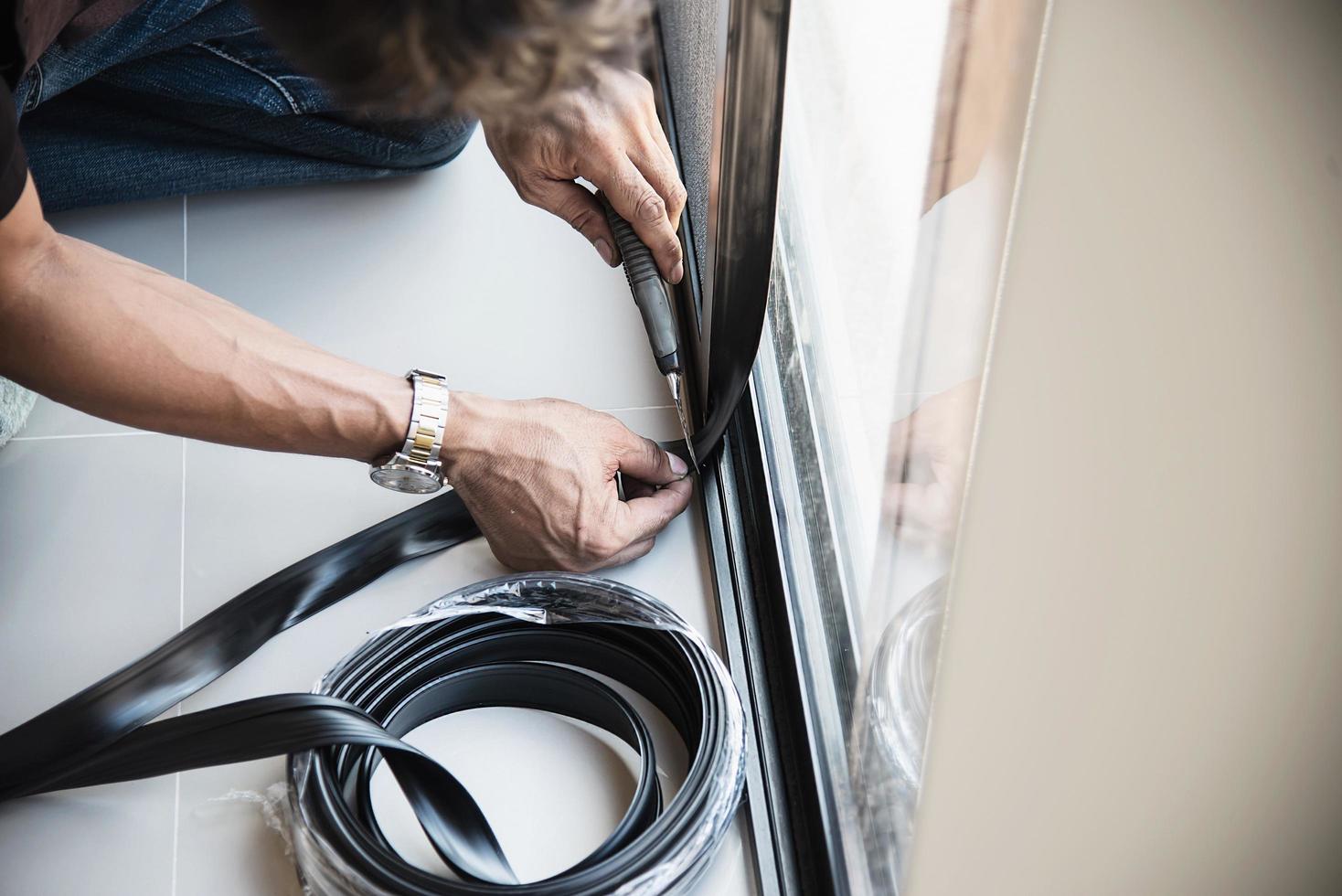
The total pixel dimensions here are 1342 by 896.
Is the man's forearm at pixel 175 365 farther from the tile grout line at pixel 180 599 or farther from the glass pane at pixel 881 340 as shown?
the glass pane at pixel 881 340

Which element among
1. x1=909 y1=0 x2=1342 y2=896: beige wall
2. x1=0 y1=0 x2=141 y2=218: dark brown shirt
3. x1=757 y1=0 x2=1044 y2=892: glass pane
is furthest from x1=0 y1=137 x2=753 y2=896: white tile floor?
x1=909 y1=0 x2=1342 y2=896: beige wall

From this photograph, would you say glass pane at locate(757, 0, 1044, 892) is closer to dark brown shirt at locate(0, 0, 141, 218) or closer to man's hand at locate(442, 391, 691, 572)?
man's hand at locate(442, 391, 691, 572)

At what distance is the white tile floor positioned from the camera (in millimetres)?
746

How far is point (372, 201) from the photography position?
1249 mm

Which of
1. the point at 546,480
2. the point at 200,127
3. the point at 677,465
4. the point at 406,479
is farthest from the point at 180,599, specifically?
the point at 200,127

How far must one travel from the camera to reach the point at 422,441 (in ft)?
2.73

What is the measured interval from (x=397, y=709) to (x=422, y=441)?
21cm

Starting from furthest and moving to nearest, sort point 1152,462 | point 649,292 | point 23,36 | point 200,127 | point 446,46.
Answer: point 200,127 < point 649,292 < point 23,36 < point 446,46 < point 1152,462

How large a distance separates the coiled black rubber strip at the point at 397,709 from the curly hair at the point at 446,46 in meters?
0.40

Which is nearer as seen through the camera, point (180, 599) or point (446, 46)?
point (446, 46)

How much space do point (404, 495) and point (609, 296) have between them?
13.3 inches

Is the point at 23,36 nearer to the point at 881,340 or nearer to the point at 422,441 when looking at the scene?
the point at 422,441

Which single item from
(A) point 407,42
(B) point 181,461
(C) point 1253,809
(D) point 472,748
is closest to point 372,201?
(B) point 181,461

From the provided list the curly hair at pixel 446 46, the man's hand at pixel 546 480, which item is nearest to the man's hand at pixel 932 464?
the curly hair at pixel 446 46
